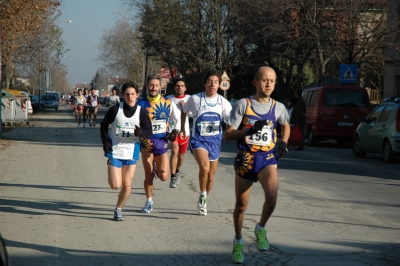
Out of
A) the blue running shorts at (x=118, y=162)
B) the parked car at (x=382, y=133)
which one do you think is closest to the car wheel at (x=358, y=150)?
the parked car at (x=382, y=133)

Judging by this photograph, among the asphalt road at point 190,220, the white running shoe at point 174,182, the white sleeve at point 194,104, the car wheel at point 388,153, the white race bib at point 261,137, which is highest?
the white sleeve at point 194,104

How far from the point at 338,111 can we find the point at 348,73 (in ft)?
12.7

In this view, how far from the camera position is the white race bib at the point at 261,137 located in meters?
6.56

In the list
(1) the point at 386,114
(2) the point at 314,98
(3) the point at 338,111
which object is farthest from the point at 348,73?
(1) the point at 386,114

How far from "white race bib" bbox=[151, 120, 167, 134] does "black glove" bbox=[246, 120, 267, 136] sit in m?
3.52

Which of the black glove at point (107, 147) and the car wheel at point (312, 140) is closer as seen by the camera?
the black glove at point (107, 147)

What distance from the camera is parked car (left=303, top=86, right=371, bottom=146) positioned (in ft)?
76.4

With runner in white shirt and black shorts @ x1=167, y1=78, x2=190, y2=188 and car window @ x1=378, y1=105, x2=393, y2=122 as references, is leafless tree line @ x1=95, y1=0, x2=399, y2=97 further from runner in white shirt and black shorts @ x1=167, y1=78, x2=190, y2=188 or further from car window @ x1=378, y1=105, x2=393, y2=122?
runner in white shirt and black shorts @ x1=167, y1=78, x2=190, y2=188

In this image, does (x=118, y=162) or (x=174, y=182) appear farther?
(x=174, y=182)

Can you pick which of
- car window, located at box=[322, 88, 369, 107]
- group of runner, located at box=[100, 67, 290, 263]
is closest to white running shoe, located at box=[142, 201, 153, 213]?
group of runner, located at box=[100, 67, 290, 263]

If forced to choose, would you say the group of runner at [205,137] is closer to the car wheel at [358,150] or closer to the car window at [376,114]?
the car window at [376,114]

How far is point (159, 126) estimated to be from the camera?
9836 millimetres

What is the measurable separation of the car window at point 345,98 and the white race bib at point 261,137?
→ 56.4ft

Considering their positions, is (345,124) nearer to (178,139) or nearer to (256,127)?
(178,139)
